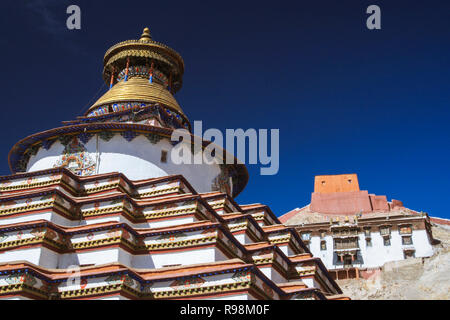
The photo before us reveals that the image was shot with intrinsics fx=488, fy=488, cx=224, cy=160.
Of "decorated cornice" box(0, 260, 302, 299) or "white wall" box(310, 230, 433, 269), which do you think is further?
"white wall" box(310, 230, 433, 269)

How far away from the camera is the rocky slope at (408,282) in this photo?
3294cm

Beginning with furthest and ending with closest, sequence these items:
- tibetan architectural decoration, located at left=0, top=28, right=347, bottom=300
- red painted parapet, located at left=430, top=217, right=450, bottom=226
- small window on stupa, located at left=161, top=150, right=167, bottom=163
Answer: red painted parapet, located at left=430, top=217, right=450, bottom=226, small window on stupa, located at left=161, top=150, right=167, bottom=163, tibetan architectural decoration, located at left=0, top=28, right=347, bottom=300

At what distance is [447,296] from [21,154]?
83.8 ft

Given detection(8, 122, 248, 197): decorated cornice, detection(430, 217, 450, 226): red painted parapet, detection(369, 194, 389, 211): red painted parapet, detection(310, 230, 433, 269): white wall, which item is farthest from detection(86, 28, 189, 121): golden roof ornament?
detection(430, 217, 450, 226): red painted parapet

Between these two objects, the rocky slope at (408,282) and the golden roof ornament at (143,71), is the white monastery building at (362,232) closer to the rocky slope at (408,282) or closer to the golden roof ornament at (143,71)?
the rocky slope at (408,282)

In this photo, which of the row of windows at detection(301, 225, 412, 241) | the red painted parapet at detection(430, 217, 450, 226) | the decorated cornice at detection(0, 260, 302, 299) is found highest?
the red painted parapet at detection(430, 217, 450, 226)

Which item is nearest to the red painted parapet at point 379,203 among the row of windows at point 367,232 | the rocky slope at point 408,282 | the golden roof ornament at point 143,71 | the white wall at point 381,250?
the row of windows at point 367,232

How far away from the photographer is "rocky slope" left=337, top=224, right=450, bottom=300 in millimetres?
32938

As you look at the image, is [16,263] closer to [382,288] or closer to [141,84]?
[141,84]

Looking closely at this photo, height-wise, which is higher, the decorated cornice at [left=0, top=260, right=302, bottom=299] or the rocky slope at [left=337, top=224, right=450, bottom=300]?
the rocky slope at [left=337, top=224, right=450, bottom=300]

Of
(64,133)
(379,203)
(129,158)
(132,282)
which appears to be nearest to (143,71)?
(64,133)

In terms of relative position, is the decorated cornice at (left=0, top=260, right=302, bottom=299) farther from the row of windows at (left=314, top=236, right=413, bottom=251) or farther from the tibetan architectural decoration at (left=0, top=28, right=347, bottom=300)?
the row of windows at (left=314, top=236, right=413, bottom=251)
